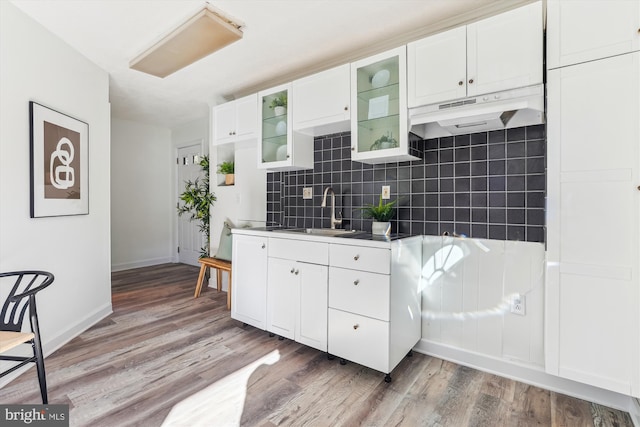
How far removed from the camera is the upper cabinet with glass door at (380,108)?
2074 mm

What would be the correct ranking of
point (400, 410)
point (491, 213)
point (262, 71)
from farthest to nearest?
point (262, 71) < point (491, 213) < point (400, 410)

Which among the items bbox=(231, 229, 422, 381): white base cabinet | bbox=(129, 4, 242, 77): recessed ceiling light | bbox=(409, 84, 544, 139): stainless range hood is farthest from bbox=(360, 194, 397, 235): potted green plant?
bbox=(129, 4, 242, 77): recessed ceiling light

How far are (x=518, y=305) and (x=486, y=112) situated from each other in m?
1.22

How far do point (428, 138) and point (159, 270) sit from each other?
4.53 meters

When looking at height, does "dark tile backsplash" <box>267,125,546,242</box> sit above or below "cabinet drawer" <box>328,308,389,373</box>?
above

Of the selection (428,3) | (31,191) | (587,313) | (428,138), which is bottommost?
(587,313)

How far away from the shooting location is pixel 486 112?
1.76 meters

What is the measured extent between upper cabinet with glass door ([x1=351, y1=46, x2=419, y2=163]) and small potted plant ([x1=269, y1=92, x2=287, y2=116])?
0.73m

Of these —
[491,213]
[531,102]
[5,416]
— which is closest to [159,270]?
[5,416]

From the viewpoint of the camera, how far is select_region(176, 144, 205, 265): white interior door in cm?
514

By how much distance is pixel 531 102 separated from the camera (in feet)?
5.53

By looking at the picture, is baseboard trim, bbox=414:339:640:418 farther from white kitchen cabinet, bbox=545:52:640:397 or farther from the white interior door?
the white interior door

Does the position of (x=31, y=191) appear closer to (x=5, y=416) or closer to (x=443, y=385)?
(x=5, y=416)

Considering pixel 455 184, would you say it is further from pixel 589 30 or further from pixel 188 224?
pixel 188 224
